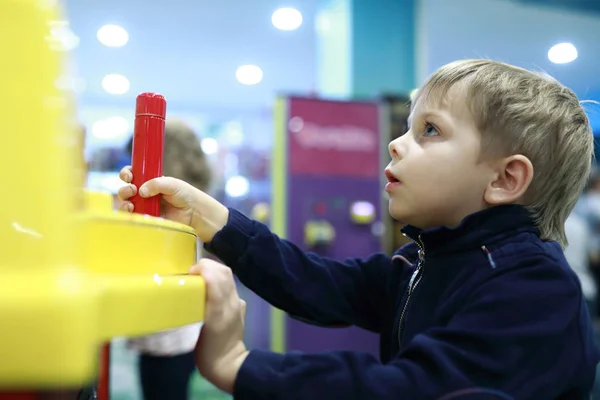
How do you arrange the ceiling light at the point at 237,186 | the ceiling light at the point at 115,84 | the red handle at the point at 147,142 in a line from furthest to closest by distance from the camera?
the ceiling light at the point at 115,84 → the ceiling light at the point at 237,186 → the red handle at the point at 147,142

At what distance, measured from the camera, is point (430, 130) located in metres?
0.71

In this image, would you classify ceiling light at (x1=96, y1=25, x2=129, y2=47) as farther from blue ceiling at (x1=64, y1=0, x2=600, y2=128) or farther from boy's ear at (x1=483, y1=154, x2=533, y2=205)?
boy's ear at (x1=483, y1=154, x2=533, y2=205)

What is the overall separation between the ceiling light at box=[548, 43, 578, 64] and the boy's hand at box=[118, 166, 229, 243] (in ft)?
2.29

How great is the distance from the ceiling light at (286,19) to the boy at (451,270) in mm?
2969

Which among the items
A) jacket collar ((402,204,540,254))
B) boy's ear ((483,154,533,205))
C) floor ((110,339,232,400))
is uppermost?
boy's ear ((483,154,533,205))

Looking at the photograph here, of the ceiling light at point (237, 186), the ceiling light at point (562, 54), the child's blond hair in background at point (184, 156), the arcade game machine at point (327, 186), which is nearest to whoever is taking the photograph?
the ceiling light at point (562, 54)

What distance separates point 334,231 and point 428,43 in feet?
4.36

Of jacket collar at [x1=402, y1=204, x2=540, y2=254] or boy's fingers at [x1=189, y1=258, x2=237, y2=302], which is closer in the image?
boy's fingers at [x1=189, y1=258, x2=237, y2=302]

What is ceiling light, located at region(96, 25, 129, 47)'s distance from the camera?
3.65m

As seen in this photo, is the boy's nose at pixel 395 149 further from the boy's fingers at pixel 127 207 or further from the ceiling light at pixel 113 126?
the ceiling light at pixel 113 126

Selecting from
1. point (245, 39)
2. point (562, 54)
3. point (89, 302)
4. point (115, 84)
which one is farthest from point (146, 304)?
point (115, 84)

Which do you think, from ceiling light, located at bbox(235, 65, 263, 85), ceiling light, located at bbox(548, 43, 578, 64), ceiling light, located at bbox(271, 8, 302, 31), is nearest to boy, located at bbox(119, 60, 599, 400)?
ceiling light, located at bbox(548, 43, 578, 64)

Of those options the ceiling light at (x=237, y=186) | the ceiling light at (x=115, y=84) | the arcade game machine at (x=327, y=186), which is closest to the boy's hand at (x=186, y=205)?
the arcade game machine at (x=327, y=186)

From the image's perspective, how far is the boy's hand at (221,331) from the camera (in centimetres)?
46
